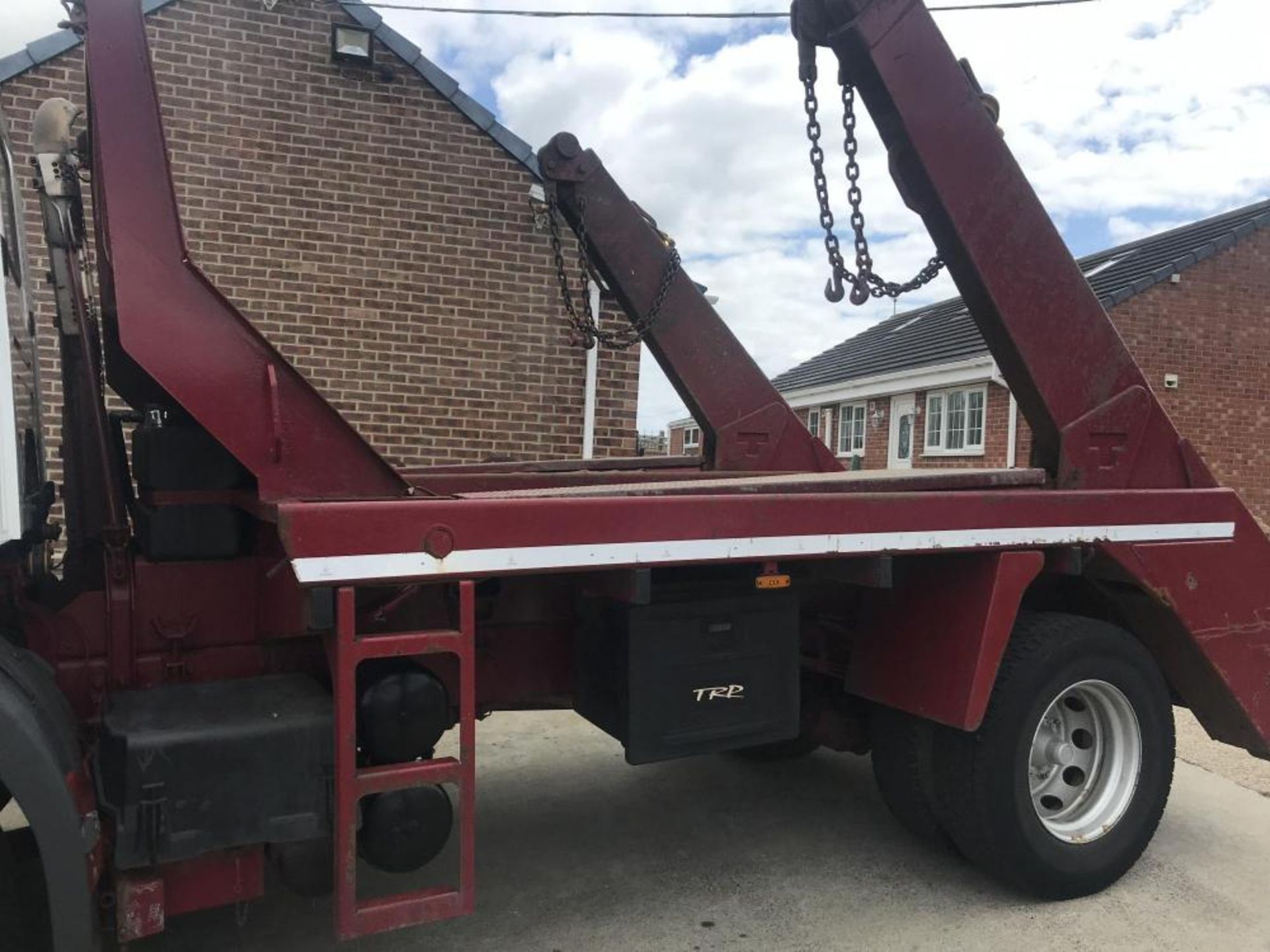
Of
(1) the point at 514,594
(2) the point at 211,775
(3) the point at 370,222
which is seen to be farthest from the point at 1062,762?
(3) the point at 370,222

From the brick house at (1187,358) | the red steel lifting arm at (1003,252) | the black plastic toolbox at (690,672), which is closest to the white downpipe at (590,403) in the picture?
the red steel lifting arm at (1003,252)

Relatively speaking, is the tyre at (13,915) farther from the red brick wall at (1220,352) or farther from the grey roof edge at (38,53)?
the red brick wall at (1220,352)

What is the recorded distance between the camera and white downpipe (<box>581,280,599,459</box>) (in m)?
8.08

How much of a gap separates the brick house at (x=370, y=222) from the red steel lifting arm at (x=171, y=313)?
193 inches

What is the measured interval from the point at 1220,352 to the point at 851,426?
8596 mm

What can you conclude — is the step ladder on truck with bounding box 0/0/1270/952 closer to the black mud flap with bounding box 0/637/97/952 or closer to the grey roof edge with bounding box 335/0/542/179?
the black mud flap with bounding box 0/637/97/952

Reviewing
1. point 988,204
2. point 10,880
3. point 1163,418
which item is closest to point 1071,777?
point 1163,418

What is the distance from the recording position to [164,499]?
2.93 metres

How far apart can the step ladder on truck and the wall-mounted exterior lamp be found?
13.7 ft

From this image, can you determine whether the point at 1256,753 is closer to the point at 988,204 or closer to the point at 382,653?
the point at 988,204

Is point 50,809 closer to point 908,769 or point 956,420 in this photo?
point 908,769

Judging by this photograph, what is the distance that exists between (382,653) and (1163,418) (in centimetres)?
334

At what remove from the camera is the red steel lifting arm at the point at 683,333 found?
5.33 m

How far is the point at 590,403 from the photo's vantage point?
8.10m
